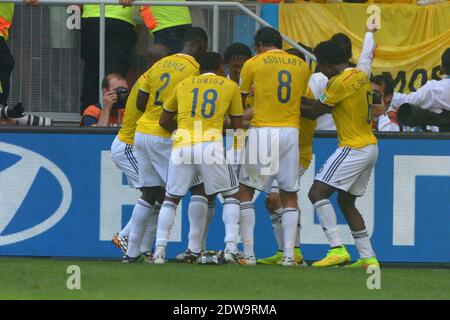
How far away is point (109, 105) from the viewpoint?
1507cm

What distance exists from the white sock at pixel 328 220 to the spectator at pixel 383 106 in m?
1.80

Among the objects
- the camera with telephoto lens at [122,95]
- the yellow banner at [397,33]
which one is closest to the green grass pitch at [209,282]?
the camera with telephoto lens at [122,95]

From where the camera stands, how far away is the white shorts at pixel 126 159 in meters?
14.1

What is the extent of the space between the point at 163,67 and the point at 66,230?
2176 millimetres

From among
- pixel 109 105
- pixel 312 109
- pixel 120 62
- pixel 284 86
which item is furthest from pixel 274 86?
pixel 120 62

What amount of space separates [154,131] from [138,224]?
34.8 inches

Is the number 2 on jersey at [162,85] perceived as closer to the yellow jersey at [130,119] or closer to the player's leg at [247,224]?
the yellow jersey at [130,119]

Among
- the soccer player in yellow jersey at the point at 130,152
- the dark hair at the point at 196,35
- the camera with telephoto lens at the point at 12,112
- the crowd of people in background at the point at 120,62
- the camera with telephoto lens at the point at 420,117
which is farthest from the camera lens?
the crowd of people in background at the point at 120,62

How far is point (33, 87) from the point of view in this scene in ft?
50.4

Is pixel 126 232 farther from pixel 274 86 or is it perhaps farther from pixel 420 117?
pixel 420 117

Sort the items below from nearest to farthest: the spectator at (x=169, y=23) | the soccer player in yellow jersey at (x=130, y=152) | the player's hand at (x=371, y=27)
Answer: the soccer player in yellow jersey at (x=130, y=152) → the player's hand at (x=371, y=27) → the spectator at (x=169, y=23)

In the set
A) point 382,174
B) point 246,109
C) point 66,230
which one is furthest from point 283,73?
point 66,230

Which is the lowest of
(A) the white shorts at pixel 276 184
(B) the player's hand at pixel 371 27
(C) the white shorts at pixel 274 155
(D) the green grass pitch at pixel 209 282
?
(D) the green grass pitch at pixel 209 282

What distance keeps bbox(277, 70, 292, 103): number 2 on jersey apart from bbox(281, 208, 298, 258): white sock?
1.04m
